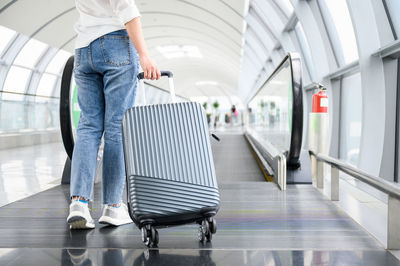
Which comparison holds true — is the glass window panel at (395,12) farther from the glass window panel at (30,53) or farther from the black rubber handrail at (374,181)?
the glass window panel at (30,53)

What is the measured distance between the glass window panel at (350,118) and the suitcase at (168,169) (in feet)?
23.6

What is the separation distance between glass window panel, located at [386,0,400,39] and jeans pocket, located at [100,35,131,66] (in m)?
4.68

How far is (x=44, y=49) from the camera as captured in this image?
21.0 meters

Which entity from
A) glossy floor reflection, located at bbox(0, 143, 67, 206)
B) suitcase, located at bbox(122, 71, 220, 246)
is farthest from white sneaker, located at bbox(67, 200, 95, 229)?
glossy floor reflection, located at bbox(0, 143, 67, 206)

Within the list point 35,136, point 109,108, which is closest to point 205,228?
point 109,108

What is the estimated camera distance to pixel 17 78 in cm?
2003

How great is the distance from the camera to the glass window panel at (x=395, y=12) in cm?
557

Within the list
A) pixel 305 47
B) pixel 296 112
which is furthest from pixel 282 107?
pixel 305 47

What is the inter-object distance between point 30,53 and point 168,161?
67.4 feet

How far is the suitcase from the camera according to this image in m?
2.09

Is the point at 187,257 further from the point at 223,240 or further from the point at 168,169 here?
the point at 168,169

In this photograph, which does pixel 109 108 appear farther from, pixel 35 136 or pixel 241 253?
pixel 35 136

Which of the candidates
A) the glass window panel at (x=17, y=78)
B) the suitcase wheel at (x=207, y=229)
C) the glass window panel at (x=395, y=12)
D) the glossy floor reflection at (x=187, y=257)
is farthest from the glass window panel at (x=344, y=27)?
the glass window panel at (x=17, y=78)

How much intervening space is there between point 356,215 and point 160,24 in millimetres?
21715
